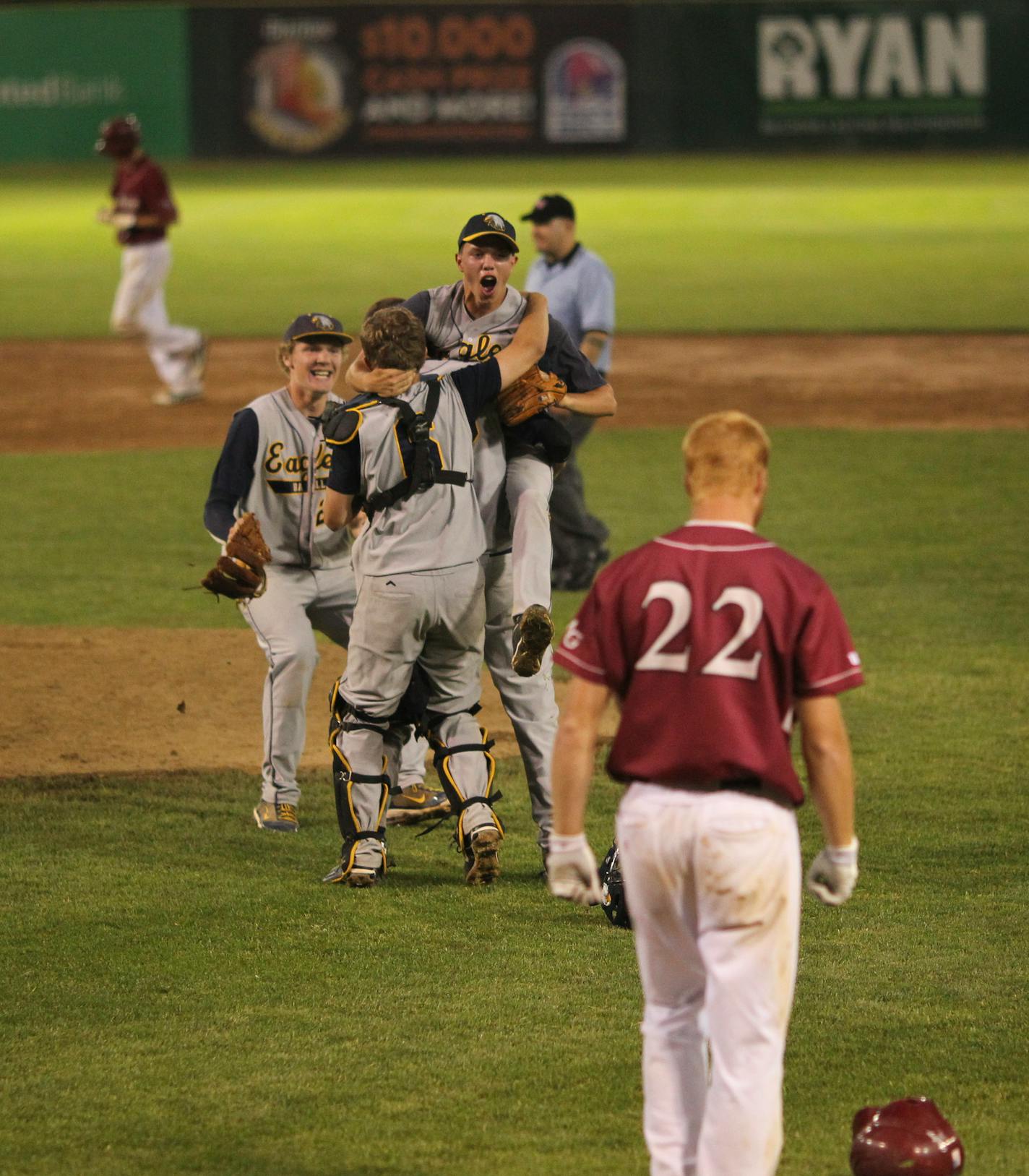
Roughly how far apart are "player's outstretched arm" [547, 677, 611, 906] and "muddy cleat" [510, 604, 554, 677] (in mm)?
2087

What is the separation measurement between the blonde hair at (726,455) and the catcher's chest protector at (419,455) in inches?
86.3

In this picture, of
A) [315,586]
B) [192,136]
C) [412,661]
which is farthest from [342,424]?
[192,136]

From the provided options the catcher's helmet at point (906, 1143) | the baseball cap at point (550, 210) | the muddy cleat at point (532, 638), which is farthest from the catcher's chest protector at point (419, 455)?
the baseball cap at point (550, 210)

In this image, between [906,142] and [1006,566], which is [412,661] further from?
[906,142]

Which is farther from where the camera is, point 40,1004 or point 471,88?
point 471,88

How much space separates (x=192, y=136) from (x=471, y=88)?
21.7ft

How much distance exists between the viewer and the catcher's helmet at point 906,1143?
12.7 feet

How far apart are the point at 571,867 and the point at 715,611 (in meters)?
0.62

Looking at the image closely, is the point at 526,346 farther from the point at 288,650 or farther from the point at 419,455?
the point at 288,650

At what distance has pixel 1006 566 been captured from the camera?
1089 cm

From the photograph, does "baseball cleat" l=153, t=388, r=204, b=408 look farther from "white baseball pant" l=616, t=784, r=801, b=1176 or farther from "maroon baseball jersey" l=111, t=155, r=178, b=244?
"white baseball pant" l=616, t=784, r=801, b=1176

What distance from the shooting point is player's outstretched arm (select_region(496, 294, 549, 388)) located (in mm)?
6008

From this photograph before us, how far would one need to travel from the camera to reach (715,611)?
3.62m

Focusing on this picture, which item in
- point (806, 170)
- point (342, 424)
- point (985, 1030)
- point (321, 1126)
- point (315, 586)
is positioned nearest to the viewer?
point (321, 1126)
